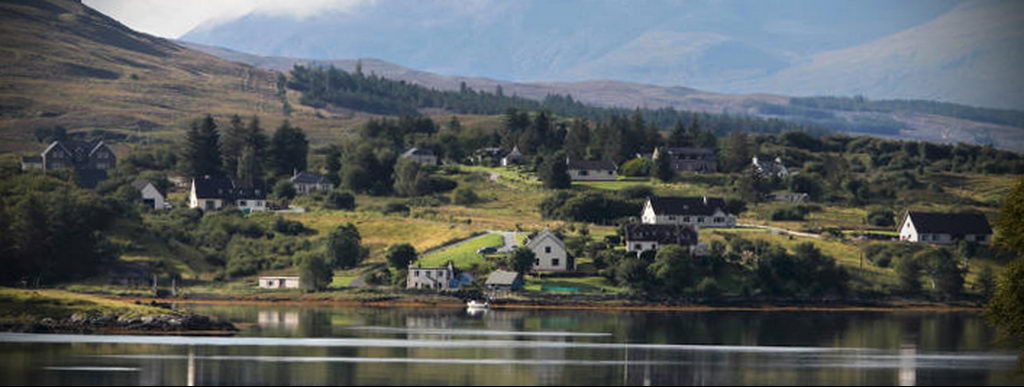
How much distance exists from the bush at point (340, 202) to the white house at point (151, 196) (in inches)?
653

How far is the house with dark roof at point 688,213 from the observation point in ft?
480

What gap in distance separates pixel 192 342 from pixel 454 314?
106ft

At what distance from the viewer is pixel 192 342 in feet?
269

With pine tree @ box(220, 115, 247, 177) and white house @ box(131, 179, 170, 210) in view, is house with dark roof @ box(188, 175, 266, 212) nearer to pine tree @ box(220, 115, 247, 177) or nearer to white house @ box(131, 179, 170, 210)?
white house @ box(131, 179, 170, 210)

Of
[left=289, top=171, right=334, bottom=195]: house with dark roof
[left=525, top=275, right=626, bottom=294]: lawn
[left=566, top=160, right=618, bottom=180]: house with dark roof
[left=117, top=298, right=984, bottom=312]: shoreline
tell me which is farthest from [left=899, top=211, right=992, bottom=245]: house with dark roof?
[left=289, top=171, right=334, bottom=195]: house with dark roof

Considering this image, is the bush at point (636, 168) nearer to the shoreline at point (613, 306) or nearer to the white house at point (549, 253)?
the white house at point (549, 253)

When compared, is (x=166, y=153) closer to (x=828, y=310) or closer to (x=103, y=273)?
(x=103, y=273)

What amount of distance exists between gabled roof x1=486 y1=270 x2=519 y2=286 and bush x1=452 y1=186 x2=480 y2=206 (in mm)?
42280

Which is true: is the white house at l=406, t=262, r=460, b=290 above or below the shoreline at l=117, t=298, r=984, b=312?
above

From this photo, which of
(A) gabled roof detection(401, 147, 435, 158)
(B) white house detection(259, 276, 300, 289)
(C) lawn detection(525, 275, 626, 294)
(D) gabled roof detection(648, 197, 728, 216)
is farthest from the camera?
(A) gabled roof detection(401, 147, 435, 158)

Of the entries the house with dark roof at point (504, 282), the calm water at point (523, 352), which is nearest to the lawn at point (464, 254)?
the house with dark roof at point (504, 282)

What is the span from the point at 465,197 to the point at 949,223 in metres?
51.5

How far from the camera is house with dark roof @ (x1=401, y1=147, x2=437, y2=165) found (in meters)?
187


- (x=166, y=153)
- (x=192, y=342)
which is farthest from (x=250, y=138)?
(x=192, y=342)
